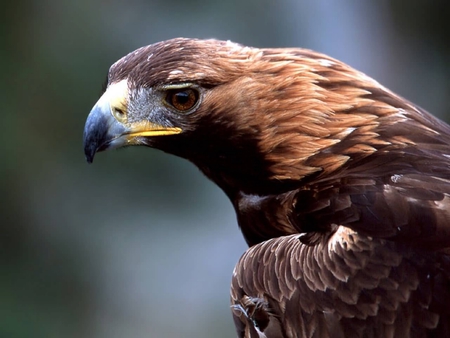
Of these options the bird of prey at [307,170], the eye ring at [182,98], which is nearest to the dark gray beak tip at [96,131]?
the bird of prey at [307,170]

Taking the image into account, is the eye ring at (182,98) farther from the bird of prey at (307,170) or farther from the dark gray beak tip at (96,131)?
the dark gray beak tip at (96,131)

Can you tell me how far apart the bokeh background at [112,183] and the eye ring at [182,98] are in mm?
3279

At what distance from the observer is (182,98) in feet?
7.57

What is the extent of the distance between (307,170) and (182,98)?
1.61ft

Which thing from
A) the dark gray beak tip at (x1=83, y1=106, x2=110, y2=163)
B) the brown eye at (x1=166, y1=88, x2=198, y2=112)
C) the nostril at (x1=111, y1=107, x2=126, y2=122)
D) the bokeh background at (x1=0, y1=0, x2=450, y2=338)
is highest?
the brown eye at (x1=166, y1=88, x2=198, y2=112)

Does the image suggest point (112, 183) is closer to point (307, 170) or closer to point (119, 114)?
point (119, 114)

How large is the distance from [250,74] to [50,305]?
4100 mm

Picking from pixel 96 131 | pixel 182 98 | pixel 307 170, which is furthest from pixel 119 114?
pixel 307 170

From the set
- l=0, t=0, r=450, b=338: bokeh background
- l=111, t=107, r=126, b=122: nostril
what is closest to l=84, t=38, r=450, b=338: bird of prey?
l=111, t=107, r=126, b=122: nostril

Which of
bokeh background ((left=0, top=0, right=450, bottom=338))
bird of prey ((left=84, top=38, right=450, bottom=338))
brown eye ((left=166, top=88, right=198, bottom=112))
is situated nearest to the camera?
bird of prey ((left=84, top=38, right=450, bottom=338))

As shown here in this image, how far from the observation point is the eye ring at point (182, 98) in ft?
7.54

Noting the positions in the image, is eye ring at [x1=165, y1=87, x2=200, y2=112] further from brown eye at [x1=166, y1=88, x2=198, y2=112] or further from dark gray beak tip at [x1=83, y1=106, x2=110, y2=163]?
dark gray beak tip at [x1=83, y1=106, x2=110, y2=163]

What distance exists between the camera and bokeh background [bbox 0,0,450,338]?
5668mm

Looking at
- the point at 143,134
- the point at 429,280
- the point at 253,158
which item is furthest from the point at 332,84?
the point at 429,280
